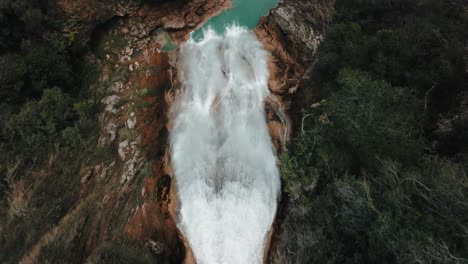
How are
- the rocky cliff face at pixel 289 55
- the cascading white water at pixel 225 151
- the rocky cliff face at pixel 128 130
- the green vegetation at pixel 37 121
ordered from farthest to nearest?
the rocky cliff face at pixel 289 55, the cascading white water at pixel 225 151, the rocky cliff face at pixel 128 130, the green vegetation at pixel 37 121

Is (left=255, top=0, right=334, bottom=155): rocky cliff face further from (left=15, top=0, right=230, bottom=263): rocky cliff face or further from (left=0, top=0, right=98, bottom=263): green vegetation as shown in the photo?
(left=0, top=0, right=98, bottom=263): green vegetation

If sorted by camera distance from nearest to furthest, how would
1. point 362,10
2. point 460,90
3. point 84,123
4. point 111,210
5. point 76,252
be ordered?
point 76,252
point 460,90
point 111,210
point 84,123
point 362,10

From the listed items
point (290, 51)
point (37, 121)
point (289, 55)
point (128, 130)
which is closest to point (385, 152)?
point (289, 55)

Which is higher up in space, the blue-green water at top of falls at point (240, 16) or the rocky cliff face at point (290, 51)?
the blue-green water at top of falls at point (240, 16)

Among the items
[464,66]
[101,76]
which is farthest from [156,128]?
[464,66]

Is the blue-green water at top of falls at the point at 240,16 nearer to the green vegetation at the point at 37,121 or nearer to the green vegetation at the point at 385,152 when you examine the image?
the green vegetation at the point at 385,152

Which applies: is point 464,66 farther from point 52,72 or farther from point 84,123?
point 52,72

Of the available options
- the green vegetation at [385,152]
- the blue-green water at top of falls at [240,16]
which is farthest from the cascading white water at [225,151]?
the green vegetation at [385,152]
